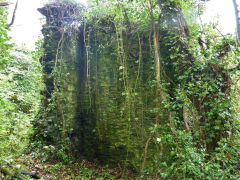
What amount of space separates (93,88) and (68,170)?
7.66 ft

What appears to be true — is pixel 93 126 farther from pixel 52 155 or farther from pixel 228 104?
pixel 228 104

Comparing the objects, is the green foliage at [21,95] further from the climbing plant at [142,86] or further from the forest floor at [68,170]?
the forest floor at [68,170]

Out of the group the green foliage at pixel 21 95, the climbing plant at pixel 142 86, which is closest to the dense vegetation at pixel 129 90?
the climbing plant at pixel 142 86

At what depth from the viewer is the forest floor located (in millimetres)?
3877

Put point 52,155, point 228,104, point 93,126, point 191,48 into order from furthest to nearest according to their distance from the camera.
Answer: point 93,126
point 52,155
point 191,48
point 228,104

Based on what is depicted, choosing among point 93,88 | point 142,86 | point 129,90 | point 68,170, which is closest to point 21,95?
point 93,88

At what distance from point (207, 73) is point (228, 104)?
2.37 feet

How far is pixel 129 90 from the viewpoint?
4.05m

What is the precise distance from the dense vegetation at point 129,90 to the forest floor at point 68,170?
0.03 meters

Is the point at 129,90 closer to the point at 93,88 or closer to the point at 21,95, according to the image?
the point at 93,88

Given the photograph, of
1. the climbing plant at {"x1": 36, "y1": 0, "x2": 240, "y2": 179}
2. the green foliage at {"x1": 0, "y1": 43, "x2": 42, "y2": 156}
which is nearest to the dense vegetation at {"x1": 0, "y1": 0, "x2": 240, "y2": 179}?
the climbing plant at {"x1": 36, "y1": 0, "x2": 240, "y2": 179}

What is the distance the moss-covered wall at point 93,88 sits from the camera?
4.44 meters

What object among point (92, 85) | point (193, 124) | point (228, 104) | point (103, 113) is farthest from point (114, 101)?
point (228, 104)

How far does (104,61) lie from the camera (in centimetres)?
505
